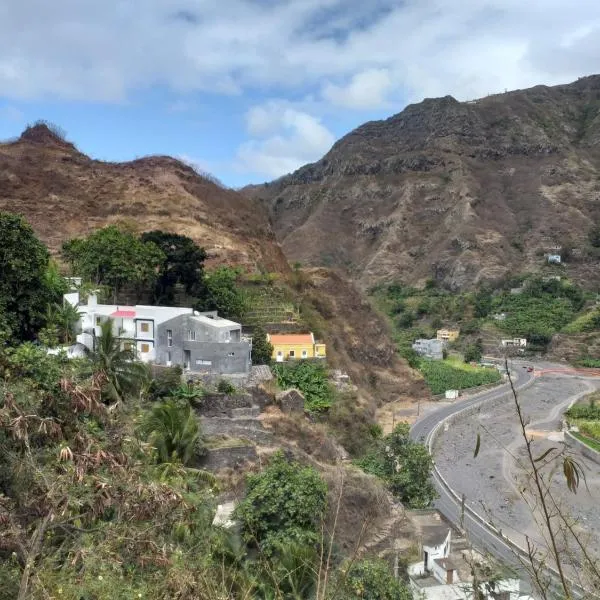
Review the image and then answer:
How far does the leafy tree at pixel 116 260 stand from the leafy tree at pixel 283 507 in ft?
45.2

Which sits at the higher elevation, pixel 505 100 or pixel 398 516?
pixel 505 100

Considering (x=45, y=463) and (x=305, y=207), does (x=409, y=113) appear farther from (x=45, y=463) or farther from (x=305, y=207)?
(x=45, y=463)

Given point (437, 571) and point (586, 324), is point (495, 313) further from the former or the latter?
point (437, 571)

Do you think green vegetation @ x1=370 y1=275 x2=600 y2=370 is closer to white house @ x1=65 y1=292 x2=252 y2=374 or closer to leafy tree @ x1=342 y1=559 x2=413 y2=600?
white house @ x1=65 y1=292 x2=252 y2=374

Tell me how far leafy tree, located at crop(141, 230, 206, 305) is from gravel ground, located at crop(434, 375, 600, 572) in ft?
46.0

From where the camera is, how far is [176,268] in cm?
2652

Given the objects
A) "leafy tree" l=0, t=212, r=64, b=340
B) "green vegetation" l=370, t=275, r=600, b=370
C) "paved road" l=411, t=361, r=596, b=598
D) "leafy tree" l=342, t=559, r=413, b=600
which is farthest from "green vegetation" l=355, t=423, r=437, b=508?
"green vegetation" l=370, t=275, r=600, b=370

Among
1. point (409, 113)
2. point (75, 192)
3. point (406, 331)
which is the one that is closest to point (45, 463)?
point (75, 192)

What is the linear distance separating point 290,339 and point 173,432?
13658 mm

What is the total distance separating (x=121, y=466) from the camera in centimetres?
659

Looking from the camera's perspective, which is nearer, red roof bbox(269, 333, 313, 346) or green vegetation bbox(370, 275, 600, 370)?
red roof bbox(269, 333, 313, 346)

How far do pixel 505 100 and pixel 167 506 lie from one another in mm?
137947

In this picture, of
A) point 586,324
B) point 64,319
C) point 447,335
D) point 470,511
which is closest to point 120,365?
point 64,319

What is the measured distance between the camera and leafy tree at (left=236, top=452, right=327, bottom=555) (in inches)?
481
